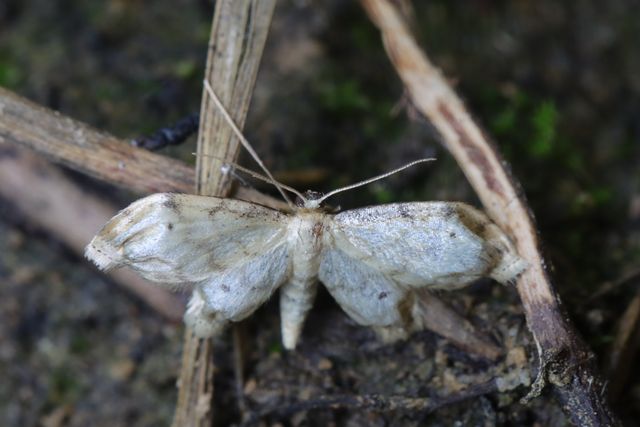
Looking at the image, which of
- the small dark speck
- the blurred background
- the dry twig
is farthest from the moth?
the dry twig

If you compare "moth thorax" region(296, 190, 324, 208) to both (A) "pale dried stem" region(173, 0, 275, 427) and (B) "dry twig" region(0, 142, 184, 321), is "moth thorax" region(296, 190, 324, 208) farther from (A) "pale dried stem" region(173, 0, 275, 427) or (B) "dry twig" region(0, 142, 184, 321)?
(B) "dry twig" region(0, 142, 184, 321)

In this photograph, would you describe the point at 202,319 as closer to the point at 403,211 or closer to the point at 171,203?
the point at 171,203

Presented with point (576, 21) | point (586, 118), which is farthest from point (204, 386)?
point (576, 21)

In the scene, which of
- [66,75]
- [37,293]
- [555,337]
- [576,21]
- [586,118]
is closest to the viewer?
[555,337]

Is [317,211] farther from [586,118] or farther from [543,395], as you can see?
[586,118]

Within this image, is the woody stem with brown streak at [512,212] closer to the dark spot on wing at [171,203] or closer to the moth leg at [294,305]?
the moth leg at [294,305]

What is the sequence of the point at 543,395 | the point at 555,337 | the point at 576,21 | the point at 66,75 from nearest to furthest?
the point at 555,337, the point at 543,395, the point at 66,75, the point at 576,21

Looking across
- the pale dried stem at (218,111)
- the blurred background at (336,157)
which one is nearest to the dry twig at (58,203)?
the blurred background at (336,157)
